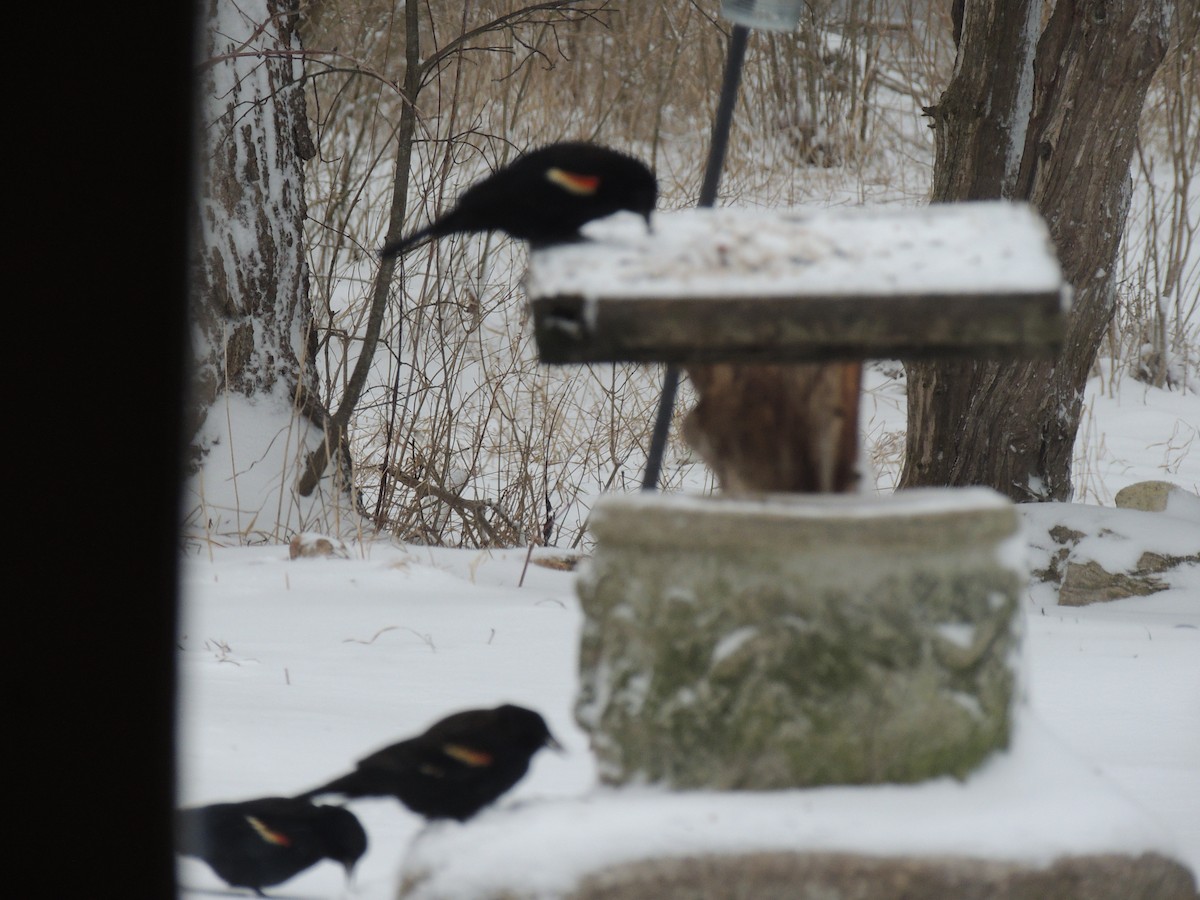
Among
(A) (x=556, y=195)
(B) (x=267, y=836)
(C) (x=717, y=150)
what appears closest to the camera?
(A) (x=556, y=195)

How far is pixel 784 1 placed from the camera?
2.30 metres

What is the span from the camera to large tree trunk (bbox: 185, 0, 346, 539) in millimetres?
4789

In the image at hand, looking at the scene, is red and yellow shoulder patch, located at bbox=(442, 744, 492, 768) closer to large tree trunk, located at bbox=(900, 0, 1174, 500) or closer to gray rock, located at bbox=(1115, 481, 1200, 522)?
large tree trunk, located at bbox=(900, 0, 1174, 500)

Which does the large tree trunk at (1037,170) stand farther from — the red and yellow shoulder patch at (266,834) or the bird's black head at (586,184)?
the red and yellow shoulder patch at (266,834)

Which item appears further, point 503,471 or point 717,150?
point 503,471

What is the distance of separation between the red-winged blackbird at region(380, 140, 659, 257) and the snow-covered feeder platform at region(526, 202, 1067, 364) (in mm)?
176

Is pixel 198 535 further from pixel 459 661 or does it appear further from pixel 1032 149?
pixel 1032 149

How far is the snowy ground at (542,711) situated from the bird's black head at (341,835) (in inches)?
2.9

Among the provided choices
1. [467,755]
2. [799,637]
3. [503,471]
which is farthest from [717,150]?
[503,471]

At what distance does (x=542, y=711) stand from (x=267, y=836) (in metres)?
1.08

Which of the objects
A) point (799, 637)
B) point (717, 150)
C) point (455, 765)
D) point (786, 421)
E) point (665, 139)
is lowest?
point (455, 765)

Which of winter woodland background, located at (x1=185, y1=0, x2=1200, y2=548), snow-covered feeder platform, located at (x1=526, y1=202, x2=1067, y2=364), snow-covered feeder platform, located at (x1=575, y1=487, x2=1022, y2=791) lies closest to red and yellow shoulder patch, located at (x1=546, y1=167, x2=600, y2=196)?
snow-covered feeder platform, located at (x1=526, y1=202, x2=1067, y2=364)

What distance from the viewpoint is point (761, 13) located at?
2252 mm

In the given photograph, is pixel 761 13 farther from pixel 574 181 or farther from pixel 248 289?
pixel 248 289
